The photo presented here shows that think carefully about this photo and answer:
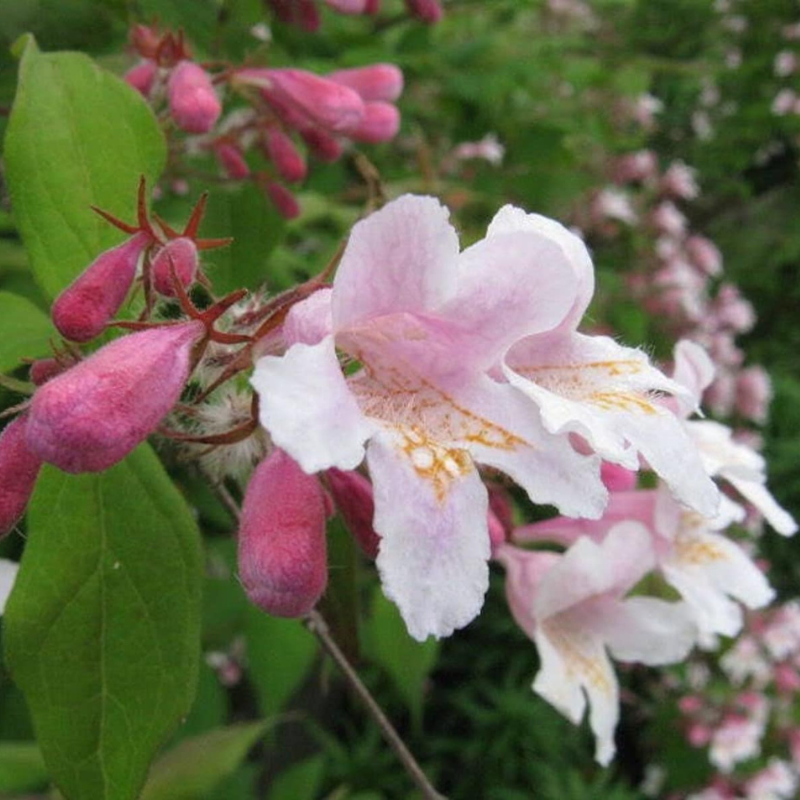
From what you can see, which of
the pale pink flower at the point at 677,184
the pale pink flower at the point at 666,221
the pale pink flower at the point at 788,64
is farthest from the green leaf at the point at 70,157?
the pale pink flower at the point at 788,64

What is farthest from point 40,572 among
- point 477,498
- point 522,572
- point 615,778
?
point 615,778

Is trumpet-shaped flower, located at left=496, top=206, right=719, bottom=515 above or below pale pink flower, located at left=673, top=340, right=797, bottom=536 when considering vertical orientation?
above

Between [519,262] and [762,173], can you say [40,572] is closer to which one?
[519,262]

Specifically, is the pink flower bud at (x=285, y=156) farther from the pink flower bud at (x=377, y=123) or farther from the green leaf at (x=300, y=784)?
the green leaf at (x=300, y=784)

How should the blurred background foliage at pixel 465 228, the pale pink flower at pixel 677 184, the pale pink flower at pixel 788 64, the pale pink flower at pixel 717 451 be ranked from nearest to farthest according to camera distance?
1. the pale pink flower at pixel 717 451
2. the blurred background foliage at pixel 465 228
3. the pale pink flower at pixel 677 184
4. the pale pink flower at pixel 788 64

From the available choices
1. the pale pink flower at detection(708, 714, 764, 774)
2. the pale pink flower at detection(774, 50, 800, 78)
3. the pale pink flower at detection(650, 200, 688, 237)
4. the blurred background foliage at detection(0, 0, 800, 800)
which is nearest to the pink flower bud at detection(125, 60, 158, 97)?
the blurred background foliage at detection(0, 0, 800, 800)

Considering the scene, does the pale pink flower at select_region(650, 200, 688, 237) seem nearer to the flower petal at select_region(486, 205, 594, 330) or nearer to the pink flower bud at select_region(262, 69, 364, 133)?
the pink flower bud at select_region(262, 69, 364, 133)
